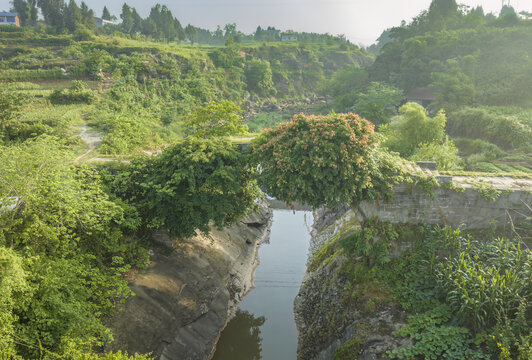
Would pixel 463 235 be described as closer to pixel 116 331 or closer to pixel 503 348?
pixel 503 348

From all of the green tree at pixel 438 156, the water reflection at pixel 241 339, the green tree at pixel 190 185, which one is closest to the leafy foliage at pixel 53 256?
the green tree at pixel 190 185

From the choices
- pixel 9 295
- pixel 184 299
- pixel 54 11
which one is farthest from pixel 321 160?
pixel 54 11

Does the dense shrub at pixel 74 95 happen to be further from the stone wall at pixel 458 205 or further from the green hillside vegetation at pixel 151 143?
the stone wall at pixel 458 205

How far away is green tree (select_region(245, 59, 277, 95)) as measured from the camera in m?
56.3

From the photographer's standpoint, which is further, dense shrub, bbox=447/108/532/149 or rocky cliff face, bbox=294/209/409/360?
dense shrub, bbox=447/108/532/149

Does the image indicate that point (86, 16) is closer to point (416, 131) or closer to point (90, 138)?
point (90, 138)

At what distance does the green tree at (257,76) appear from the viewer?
56.3m

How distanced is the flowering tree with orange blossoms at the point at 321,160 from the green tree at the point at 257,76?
47280 mm

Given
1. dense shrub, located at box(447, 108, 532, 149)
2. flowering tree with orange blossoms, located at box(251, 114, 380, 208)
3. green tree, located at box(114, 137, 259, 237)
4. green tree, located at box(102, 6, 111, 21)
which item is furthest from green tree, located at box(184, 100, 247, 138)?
green tree, located at box(102, 6, 111, 21)

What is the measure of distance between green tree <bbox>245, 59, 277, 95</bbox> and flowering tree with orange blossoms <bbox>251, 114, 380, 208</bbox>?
47.3 metres

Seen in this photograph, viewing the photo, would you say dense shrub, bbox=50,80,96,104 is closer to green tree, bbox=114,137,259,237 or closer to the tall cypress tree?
green tree, bbox=114,137,259,237

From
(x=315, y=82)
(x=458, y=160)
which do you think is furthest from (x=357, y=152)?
(x=315, y=82)

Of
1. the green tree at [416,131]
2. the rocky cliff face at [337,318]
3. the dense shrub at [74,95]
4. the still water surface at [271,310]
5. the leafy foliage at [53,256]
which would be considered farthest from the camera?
the dense shrub at [74,95]

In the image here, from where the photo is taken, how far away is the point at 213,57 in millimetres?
52125
